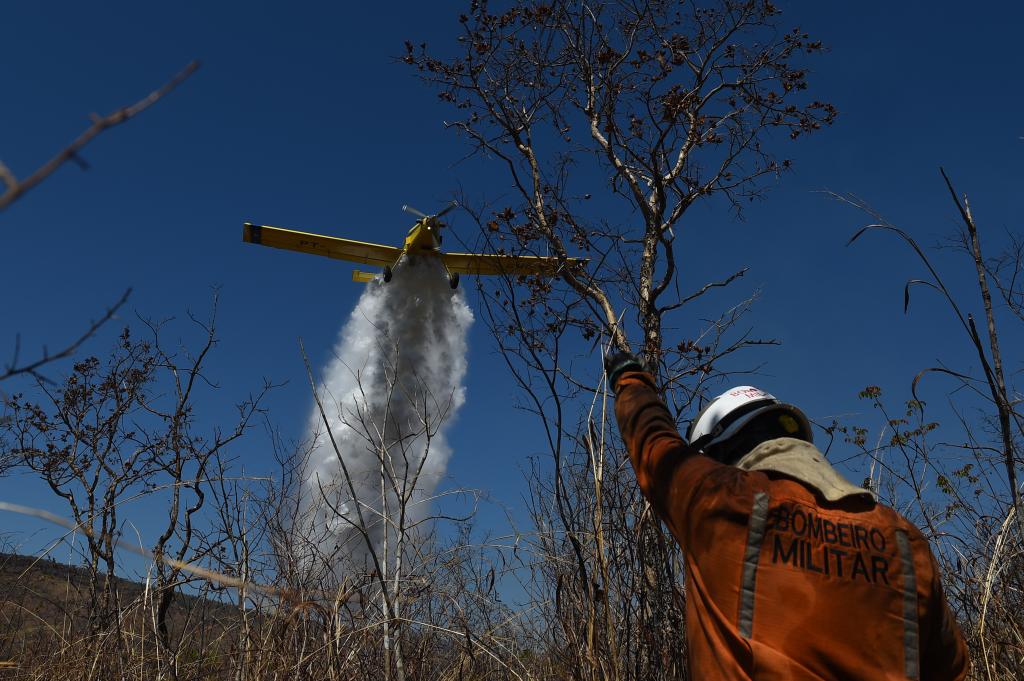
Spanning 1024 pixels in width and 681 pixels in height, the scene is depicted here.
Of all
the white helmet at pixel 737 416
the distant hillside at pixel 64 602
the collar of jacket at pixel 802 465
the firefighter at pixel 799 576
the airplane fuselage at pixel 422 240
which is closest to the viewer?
the firefighter at pixel 799 576

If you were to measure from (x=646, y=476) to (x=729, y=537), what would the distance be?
35cm

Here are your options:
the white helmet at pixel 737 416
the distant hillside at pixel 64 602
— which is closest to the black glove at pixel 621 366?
the white helmet at pixel 737 416

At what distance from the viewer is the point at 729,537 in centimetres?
201

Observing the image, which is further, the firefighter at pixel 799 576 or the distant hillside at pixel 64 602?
the distant hillside at pixel 64 602

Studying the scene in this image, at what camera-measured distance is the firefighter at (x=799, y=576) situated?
1.88m

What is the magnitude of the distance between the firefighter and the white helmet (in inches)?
8.0

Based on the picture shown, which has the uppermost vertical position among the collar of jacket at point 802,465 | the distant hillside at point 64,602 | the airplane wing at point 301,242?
the airplane wing at point 301,242

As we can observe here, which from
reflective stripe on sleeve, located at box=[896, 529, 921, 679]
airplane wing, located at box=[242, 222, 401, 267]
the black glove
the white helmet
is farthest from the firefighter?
airplane wing, located at box=[242, 222, 401, 267]

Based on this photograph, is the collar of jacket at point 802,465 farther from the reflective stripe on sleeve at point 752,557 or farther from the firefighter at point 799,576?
the reflective stripe on sleeve at point 752,557

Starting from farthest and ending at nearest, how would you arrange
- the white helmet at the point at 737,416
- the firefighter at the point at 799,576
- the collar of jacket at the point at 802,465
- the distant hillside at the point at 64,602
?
the distant hillside at the point at 64,602 → the white helmet at the point at 737,416 → the collar of jacket at the point at 802,465 → the firefighter at the point at 799,576

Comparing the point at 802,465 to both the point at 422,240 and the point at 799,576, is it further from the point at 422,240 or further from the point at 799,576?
the point at 422,240

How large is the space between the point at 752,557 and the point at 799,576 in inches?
4.8

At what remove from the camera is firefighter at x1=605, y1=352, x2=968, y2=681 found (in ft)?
6.16

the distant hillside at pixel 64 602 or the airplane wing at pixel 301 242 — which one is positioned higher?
the airplane wing at pixel 301 242
